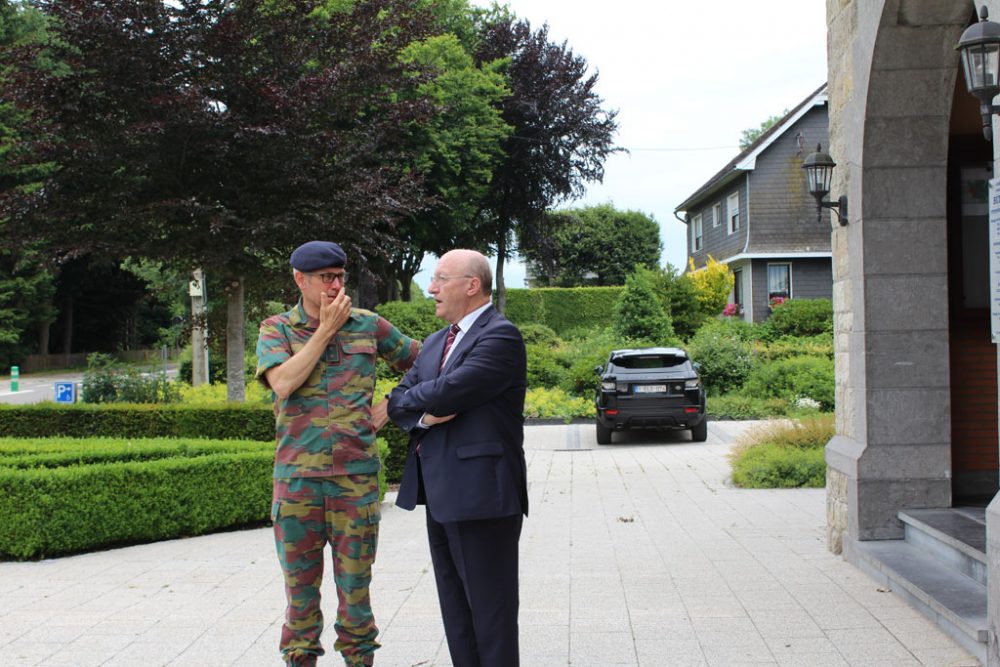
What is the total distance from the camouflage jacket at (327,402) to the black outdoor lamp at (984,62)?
2.93 metres

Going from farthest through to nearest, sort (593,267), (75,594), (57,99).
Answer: (593,267), (57,99), (75,594)

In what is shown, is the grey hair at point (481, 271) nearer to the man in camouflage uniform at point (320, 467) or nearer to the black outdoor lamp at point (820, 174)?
the man in camouflage uniform at point (320, 467)

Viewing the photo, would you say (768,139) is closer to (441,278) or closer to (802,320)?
(802,320)

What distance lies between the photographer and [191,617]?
5.37 m

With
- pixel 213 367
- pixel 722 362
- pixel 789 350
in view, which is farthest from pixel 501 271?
pixel 722 362

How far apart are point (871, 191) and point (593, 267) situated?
183 feet

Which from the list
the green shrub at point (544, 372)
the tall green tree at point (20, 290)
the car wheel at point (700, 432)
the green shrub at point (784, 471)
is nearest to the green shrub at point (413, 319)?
the green shrub at point (544, 372)

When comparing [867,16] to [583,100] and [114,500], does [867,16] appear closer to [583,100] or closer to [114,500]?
[114,500]

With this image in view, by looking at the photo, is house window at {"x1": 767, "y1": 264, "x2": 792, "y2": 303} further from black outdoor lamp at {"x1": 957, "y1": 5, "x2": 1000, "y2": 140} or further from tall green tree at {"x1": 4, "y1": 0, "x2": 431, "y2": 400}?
black outdoor lamp at {"x1": 957, "y1": 5, "x2": 1000, "y2": 140}

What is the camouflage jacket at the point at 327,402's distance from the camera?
3844 mm

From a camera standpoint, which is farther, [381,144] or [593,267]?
[593,267]

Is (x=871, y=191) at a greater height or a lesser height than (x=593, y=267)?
lesser

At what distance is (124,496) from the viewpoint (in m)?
7.55

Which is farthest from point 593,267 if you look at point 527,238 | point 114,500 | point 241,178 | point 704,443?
point 114,500
